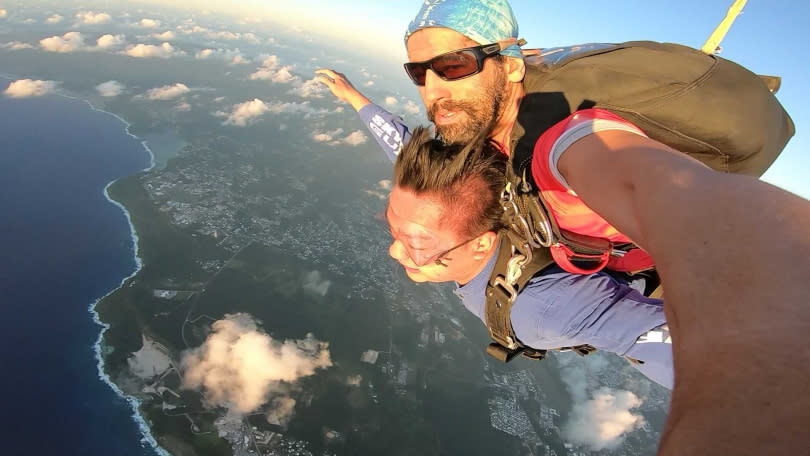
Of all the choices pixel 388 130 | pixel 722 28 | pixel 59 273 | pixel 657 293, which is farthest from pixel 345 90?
pixel 59 273

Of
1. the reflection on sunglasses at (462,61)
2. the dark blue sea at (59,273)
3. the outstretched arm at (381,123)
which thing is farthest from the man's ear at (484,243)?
the dark blue sea at (59,273)

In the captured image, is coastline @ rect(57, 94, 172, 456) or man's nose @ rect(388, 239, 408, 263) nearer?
man's nose @ rect(388, 239, 408, 263)

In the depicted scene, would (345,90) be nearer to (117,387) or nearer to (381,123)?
(381,123)

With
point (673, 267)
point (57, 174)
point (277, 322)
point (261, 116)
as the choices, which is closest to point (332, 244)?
point (277, 322)

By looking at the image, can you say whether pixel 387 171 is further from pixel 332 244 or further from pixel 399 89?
pixel 399 89

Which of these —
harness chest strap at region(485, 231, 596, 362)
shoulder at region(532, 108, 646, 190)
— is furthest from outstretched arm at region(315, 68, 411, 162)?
shoulder at region(532, 108, 646, 190)

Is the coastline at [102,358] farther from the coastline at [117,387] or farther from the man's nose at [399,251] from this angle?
the man's nose at [399,251]

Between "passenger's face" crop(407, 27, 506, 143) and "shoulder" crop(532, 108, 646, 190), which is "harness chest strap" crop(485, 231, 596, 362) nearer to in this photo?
"shoulder" crop(532, 108, 646, 190)
